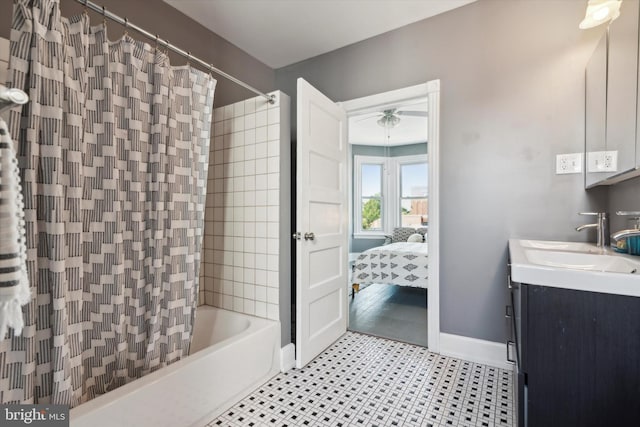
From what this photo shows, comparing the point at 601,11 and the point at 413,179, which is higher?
the point at 601,11

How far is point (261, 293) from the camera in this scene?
205 cm

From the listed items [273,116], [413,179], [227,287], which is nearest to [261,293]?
[227,287]

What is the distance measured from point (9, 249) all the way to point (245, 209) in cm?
151

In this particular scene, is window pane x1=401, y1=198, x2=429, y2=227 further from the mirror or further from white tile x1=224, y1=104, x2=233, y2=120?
white tile x1=224, y1=104, x2=233, y2=120

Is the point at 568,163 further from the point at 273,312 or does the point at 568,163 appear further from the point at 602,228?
the point at 273,312

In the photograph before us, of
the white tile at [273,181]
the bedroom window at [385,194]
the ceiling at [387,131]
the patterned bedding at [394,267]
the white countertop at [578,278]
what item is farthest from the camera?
the bedroom window at [385,194]

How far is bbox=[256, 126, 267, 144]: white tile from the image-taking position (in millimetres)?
2045

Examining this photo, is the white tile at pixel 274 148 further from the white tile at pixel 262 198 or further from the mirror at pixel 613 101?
the mirror at pixel 613 101

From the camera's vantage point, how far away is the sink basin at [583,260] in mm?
1143

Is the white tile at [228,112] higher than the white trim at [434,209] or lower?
higher

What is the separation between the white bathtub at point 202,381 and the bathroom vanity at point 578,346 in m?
1.37

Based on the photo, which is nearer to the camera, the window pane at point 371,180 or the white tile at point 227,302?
the white tile at point 227,302

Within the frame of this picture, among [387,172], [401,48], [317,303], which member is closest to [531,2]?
[401,48]

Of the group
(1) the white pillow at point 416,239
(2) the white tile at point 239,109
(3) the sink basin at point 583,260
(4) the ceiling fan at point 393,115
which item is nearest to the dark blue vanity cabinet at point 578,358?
(3) the sink basin at point 583,260
